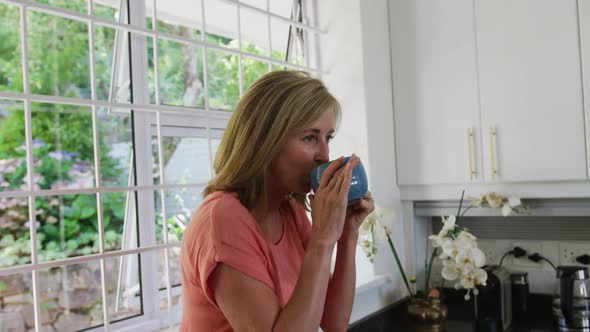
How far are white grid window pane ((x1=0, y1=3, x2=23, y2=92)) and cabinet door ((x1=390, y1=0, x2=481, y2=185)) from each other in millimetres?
1552

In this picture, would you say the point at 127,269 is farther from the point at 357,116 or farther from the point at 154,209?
the point at 357,116

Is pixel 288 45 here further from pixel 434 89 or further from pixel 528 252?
pixel 528 252

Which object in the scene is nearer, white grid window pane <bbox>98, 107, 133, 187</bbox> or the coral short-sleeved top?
the coral short-sleeved top

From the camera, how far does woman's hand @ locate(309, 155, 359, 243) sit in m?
1.00

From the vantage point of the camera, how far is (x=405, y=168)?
223cm

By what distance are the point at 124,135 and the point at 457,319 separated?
1.49m

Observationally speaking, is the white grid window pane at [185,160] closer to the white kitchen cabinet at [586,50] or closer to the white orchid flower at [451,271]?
the white orchid flower at [451,271]

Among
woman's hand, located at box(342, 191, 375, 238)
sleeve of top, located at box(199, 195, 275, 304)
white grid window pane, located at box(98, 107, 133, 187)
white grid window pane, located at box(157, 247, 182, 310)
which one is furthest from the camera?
white grid window pane, located at box(98, 107, 133, 187)

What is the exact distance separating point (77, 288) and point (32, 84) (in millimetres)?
828

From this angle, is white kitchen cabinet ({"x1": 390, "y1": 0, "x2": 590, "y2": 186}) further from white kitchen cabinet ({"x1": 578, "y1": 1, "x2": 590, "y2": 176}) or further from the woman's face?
the woman's face

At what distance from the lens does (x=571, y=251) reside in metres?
2.14

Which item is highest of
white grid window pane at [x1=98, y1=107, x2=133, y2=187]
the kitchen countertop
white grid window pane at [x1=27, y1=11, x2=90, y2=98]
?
white grid window pane at [x1=27, y1=11, x2=90, y2=98]

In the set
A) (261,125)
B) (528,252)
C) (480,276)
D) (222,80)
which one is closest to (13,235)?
(222,80)

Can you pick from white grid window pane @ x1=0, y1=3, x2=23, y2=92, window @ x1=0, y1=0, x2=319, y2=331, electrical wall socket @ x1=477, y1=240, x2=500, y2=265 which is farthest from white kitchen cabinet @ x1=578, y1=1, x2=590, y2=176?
white grid window pane @ x1=0, y1=3, x2=23, y2=92
